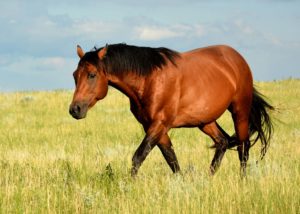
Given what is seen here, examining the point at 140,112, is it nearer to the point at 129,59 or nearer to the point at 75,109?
the point at 129,59

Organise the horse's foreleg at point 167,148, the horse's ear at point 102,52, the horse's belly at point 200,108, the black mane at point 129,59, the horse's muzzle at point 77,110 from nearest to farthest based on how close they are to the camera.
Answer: the horse's muzzle at point 77,110 → the horse's ear at point 102,52 → the black mane at point 129,59 → the horse's belly at point 200,108 → the horse's foreleg at point 167,148

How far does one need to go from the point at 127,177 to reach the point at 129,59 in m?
1.70

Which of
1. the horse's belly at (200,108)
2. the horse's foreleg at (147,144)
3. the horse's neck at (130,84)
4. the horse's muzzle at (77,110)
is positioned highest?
the horse's neck at (130,84)

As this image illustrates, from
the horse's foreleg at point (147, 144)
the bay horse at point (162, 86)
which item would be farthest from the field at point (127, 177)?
the bay horse at point (162, 86)

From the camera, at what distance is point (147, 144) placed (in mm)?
7359

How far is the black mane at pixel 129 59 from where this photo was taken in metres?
7.34

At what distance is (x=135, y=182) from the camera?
22.3 feet

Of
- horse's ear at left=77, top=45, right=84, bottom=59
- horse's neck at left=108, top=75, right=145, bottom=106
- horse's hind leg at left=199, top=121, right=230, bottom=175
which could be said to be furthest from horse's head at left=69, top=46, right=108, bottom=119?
horse's hind leg at left=199, top=121, right=230, bottom=175

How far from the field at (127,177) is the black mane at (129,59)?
1405 millimetres

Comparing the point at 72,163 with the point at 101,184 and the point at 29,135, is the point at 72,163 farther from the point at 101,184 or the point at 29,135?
the point at 29,135

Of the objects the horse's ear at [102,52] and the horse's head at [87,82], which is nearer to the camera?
the horse's head at [87,82]

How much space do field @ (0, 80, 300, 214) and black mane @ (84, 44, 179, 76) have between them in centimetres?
141

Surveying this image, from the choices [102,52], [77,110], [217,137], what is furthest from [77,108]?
[217,137]

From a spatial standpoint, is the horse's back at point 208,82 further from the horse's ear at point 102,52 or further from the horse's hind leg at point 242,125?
the horse's ear at point 102,52
